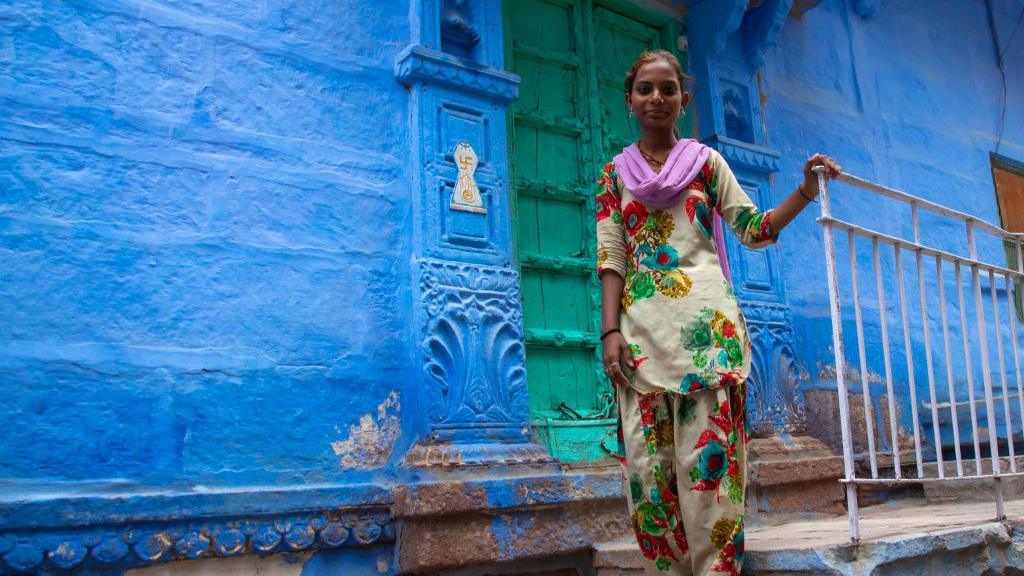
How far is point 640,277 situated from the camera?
2367 millimetres

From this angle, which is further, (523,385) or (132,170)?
(523,385)

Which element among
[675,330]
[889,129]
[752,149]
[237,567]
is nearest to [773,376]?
[752,149]

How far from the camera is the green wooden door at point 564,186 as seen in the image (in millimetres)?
3736

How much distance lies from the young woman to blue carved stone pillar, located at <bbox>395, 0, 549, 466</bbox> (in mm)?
865

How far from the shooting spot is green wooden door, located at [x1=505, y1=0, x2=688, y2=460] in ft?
12.3

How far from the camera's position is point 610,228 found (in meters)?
2.46

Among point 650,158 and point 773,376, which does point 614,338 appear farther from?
point 773,376

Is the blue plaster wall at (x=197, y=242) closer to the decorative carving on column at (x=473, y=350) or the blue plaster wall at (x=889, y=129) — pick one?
the decorative carving on column at (x=473, y=350)

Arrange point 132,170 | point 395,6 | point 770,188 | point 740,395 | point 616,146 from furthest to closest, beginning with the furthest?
1. point 770,188
2. point 616,146
3. point 395,6
4. point 132,170
5. point 740,395

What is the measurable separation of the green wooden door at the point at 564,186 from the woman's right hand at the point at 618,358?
125 cm

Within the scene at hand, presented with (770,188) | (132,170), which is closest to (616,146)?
Result: (770,188)

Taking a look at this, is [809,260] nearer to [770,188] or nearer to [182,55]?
[770,188]

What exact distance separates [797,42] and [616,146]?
1.56m

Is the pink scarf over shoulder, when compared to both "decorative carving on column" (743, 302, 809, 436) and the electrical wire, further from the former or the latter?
the electrical wire
